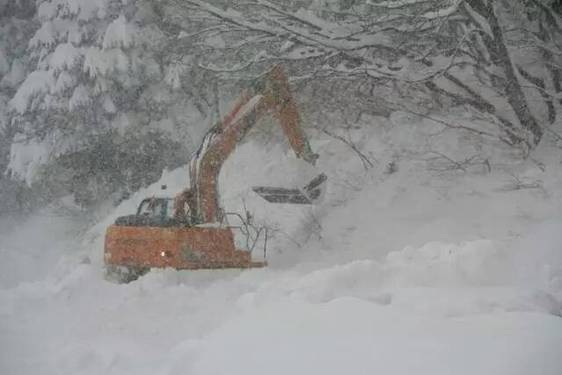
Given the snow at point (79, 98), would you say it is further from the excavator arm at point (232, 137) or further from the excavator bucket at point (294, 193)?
the excavator bucket at point (294, 193)

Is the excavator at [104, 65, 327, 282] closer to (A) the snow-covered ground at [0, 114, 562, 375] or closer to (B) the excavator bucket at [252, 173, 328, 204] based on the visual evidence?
(B) the excavator bucket at [252, 173, 328, 204]

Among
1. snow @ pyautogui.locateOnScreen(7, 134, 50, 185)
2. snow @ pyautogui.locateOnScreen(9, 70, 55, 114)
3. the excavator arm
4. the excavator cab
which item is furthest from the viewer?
snow @ pyautogui.locateOnScreen(7, 134, 50, 185)

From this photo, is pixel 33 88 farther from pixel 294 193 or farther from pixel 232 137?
pixel 294 193

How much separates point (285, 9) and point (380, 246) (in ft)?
14.5

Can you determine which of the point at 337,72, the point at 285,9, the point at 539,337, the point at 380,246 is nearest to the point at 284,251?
the point at 380,246

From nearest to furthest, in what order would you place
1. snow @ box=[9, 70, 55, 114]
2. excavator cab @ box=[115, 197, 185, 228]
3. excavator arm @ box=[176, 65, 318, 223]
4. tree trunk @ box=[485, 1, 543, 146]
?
excavator cab @ box=[115, 197, 185, 228] < excavator arm @ box=[176, 65, 318, 223] < tree trunk @ box=[485, 1, 543, 146] < snow @ box=[9, 70, 55, 114]

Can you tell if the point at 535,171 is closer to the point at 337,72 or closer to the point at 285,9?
the point at 337,72

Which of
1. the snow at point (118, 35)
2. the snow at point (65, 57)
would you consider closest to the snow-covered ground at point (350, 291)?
the snow at point (118, 35)

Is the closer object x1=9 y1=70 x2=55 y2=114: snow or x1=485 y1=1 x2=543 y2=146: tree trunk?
x1=485 y1=1 x2=543 y2=146: tree trunk

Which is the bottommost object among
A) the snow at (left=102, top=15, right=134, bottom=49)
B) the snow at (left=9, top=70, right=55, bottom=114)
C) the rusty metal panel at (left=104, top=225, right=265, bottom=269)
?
the rusty metal panel at (left=104, top=225, right=265, bottom=269)

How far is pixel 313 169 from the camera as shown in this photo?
10320 millimetres

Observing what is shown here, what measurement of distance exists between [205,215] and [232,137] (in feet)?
4.02

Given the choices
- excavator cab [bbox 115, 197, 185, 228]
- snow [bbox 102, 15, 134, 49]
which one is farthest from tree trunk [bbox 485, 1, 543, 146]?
snow [bbox 102, 15, 134, 49]

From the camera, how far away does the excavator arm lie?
9.87 metres
